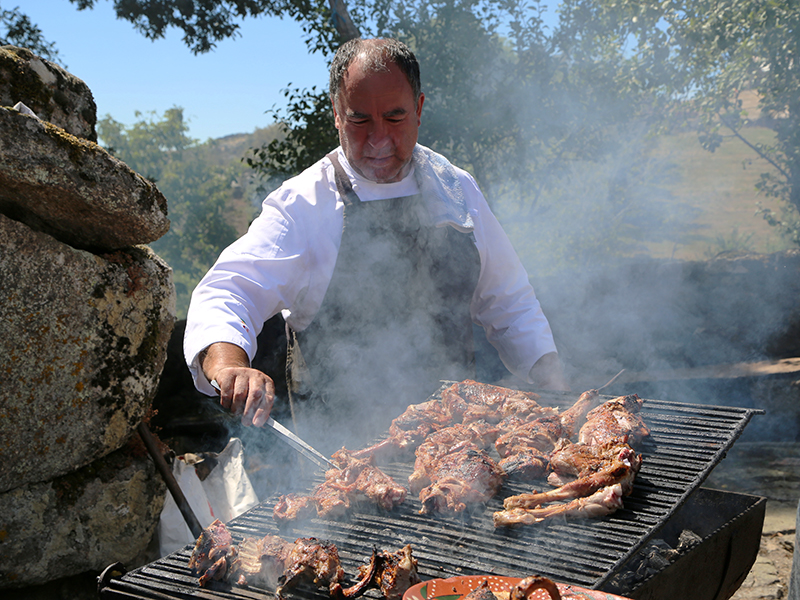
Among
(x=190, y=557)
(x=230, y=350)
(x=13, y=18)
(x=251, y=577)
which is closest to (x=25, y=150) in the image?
(x=230, y=350)

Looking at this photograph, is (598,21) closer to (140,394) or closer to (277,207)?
(277,207)

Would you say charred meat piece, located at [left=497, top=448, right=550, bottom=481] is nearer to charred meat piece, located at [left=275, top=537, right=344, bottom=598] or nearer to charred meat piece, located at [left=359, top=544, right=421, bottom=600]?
charred meat piece, located at [left=359, top=544, right=421, bottom=600]

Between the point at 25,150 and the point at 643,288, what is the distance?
8165mm

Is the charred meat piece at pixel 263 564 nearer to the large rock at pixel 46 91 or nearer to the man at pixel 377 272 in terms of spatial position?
the man at pixel 377 272

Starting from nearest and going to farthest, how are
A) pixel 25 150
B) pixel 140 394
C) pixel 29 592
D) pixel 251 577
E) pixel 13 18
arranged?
1. pixel 251 577
2. pixel 25 150
3. pixel 29 592
4. pixel 140 394
5. pixel 13 18

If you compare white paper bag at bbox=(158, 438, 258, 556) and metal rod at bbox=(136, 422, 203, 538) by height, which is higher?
metal rod at bbox=(136, 422, 203, 538)

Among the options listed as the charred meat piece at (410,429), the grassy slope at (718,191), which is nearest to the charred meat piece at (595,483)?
the charred meat piece at (410,429)

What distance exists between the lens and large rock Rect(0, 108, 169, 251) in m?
3.21

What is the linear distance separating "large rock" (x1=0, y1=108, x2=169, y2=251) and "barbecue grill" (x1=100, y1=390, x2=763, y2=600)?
2261 mm

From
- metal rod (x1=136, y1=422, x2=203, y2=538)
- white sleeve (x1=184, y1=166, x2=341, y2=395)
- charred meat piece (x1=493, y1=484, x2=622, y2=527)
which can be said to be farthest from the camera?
metal rod (x1=136, y1=422, x2=203, y2=538)

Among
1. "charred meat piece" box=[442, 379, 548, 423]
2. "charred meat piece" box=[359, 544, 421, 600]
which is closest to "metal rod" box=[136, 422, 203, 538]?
"charred meat piece" box=[442, 379, 548, 423]

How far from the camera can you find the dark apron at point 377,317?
357 centimetres

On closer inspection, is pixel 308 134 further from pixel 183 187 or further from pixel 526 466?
pixel 183 187

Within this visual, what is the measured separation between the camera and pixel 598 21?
961 centimetres
